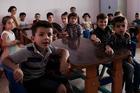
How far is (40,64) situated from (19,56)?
168 millimetres

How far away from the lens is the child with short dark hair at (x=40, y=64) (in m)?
1.78

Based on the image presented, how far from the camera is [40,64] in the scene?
1.82 m

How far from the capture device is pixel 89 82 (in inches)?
83.5

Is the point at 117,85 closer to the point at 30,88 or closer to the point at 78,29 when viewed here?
the point at 30,88

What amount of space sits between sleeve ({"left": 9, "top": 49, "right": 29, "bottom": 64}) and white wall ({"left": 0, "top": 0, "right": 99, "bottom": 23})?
14.0 feet

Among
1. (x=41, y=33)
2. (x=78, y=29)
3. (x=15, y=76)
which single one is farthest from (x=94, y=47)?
(x=78, y=29)

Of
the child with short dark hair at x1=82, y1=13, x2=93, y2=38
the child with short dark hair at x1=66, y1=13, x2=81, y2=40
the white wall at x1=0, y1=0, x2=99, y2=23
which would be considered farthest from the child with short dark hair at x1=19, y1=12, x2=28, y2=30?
the child with short dark hair at x1=66, y1=13, x2=81, y2=40

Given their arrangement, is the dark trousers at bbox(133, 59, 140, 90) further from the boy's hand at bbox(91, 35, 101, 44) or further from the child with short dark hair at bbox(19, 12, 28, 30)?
the child with short dark hair at bbox(19, 12, 28, 30)

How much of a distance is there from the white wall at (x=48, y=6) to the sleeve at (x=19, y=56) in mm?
4278

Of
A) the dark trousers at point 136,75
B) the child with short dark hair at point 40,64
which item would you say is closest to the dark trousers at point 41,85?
the child with short dark hair at point 40,64

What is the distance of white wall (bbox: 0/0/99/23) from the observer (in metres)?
5.92

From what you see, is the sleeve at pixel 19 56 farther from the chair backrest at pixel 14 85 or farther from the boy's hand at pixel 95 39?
the boy's hand at pixel 95 39

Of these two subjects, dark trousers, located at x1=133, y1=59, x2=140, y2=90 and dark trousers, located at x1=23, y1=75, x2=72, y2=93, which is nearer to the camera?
dark trousers, located at x1=23, y1=75, x2=72, y2=93

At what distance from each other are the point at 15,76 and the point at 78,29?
244cm
